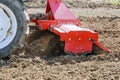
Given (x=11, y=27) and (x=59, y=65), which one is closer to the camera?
(x=59, y=65)

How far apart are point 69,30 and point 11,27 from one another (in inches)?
35.3

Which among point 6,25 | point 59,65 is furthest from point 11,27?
point 59,65

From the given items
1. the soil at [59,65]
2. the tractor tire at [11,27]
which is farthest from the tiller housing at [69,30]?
the tractor tire at [11,27]

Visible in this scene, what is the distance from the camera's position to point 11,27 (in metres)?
5.92

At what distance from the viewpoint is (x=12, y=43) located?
5.89 m

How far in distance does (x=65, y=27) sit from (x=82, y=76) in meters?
1.34

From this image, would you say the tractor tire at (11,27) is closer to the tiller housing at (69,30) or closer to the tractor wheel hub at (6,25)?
the tractor wheel hub at (6,25)

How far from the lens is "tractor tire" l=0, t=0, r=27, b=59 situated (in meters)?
5.86

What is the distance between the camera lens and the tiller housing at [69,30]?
6242mm

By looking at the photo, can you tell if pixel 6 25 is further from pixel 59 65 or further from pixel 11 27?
pixel 59 65

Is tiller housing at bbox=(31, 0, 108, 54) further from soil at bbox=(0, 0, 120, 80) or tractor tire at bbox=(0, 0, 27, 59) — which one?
tractor tire at bbox=(0, 0, 27, 59)

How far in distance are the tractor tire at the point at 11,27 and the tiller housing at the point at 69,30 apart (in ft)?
2.21

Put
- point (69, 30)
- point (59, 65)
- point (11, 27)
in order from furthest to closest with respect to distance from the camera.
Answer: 1. point (69, 30)
2. point (11, 27)
3. point (59, 65)

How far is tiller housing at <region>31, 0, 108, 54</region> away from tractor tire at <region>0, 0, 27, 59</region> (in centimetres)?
67
